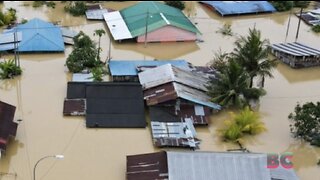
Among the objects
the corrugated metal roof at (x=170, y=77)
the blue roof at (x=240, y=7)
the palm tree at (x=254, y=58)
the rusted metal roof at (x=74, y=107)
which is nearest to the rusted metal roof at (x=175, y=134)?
the corrugated metal roof at (x=170, y=77)

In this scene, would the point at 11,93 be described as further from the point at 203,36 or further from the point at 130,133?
the point at 203,36

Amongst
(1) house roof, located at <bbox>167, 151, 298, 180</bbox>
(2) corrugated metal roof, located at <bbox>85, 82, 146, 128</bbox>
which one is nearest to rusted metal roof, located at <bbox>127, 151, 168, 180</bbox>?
(1) house roof, located at <bbox>167, 151, 298, 180</bbox>

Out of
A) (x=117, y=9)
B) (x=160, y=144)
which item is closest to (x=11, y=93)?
(x=160, y=144)

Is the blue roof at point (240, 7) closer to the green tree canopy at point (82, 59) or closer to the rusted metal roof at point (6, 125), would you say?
the green tree canopy at point (82, 59)

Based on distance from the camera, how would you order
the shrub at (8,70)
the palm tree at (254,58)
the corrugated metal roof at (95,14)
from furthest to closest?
1. the corrugated metal roof at (95,14)
2. the shrub at (8,70)
3. the palm tree at (254,58)

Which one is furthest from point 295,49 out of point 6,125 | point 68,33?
point 6,125
